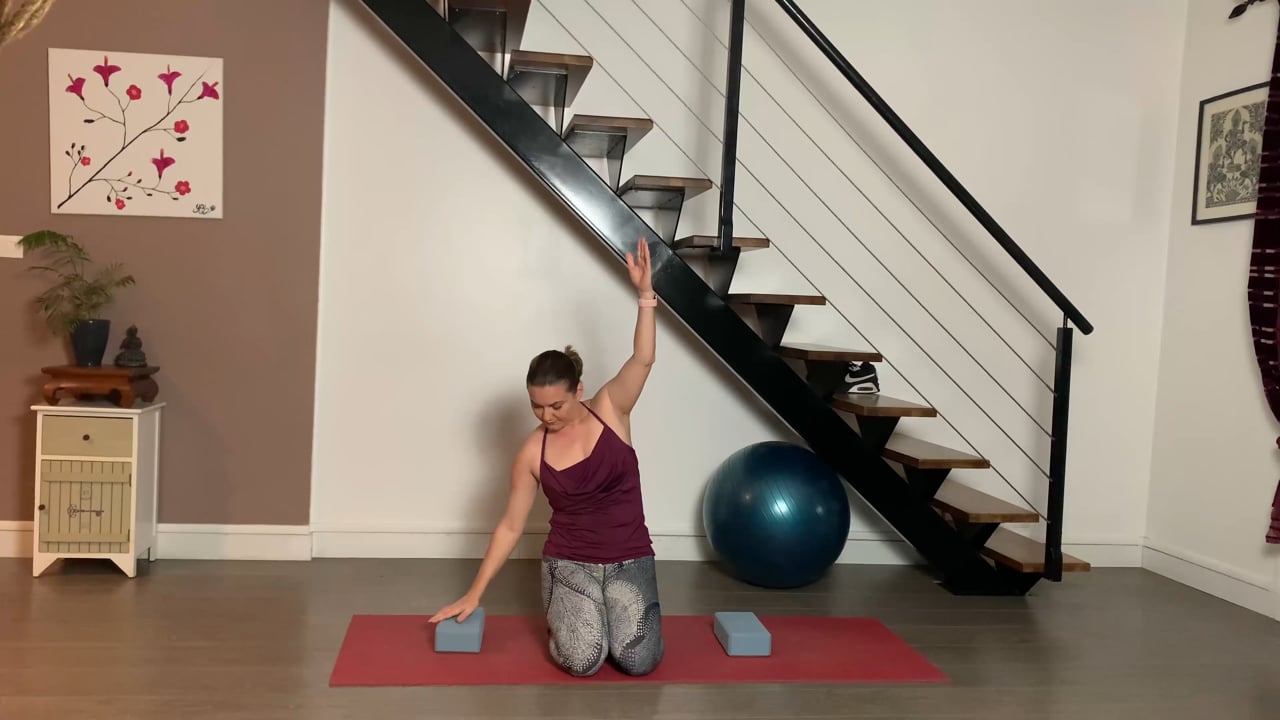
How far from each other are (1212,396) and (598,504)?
2902mm

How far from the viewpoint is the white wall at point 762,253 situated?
4.08 metres

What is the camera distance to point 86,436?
11.7 feet

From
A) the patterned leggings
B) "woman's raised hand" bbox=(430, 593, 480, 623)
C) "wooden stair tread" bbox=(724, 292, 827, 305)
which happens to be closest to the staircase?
"wooden stair tread" bbox=(724, 292, 827, 305)

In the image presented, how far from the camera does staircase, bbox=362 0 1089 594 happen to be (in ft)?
11.7

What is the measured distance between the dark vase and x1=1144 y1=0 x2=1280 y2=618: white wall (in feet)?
15.0

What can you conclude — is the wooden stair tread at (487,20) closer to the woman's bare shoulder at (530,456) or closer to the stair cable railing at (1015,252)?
the stair cable railing at (1015,252)

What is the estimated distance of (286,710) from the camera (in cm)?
256

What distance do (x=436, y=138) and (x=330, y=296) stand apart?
2.62 ft

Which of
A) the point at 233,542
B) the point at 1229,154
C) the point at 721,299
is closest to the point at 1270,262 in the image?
the point at 1229,154

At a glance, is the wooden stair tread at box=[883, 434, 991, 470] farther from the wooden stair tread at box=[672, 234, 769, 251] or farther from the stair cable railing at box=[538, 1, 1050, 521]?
the wooden stair tread at box=[672, 234, 769, 251]

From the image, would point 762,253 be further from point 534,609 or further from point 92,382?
point 92,382

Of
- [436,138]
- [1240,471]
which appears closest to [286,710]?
[436,138]

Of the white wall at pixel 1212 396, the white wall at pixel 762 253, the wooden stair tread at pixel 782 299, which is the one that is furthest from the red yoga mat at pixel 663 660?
the white wall at pixel 1212 396

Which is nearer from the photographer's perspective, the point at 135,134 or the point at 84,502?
the point at 84,502
